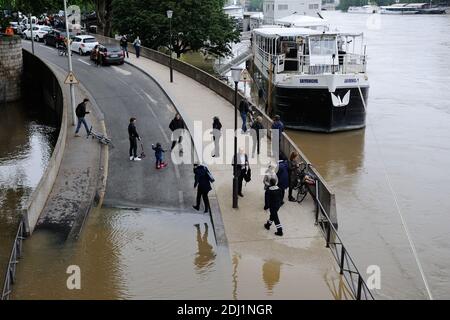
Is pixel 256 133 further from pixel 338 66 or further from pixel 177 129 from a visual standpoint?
pixel 338 66

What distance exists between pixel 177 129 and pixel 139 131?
12.9 ft

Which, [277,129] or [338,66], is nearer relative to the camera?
[277,129]

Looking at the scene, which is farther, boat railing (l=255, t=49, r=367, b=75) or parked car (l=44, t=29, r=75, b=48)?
parked car (l=44, t=29, r=75, b=48)

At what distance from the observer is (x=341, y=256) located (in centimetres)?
1254

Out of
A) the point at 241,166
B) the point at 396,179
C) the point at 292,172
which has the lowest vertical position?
the point at 396,179

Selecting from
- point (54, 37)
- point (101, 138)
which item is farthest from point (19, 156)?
point (54, 37)

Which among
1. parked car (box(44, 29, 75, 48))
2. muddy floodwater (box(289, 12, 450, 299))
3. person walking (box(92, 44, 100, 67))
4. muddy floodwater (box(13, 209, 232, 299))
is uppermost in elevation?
parked car (box(44, 29, 75, 48))

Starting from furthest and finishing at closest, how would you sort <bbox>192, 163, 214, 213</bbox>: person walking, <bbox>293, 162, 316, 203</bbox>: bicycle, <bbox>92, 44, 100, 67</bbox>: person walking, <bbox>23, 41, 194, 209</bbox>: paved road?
<bbox>92, 44, 100, 67</bbox>: person walking → <bbox>23, 41, 194, 209</bbox>: paved road → <bbox>293, 162, 316, 203</bbox>: bicycle → <bbox>192, 163, 214, 213</bbox>: person walking

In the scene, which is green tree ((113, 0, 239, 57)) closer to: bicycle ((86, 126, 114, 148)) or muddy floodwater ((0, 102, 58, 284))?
muddy floodwater ((0, 102, 58, 284))

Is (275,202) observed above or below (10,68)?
below

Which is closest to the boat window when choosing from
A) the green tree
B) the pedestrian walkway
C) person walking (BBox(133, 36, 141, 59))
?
person walking (BBox(133, 36, 141, 59))

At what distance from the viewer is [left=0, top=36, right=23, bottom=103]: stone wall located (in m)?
37.5

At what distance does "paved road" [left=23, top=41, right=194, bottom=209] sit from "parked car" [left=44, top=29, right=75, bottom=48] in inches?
253
